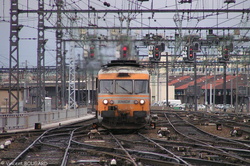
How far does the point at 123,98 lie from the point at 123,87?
48 cm

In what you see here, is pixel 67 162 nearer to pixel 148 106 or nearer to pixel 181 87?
pixel 148 106

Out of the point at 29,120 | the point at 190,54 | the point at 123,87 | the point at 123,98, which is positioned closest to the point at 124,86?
the point at 123,87

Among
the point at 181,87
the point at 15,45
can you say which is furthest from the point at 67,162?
the point at 181,87

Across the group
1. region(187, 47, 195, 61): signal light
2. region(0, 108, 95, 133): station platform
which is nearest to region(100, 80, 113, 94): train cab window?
region(0, 108, 95, 133): station platform

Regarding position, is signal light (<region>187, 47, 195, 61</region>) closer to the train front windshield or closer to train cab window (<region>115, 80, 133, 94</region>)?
the train front windshield

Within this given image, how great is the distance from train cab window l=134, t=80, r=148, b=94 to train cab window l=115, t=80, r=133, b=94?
0.73 ft

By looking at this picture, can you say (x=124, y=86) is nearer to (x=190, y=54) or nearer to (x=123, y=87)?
(x=123, y=87)

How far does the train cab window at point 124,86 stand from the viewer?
19.9 metres

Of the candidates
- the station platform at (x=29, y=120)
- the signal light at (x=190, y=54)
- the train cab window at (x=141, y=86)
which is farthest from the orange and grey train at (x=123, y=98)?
the signal light at (x=190, y=54)

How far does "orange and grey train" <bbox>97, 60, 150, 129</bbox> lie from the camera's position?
64.5 feet

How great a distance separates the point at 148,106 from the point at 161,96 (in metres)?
88.1

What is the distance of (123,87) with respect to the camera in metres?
20.0

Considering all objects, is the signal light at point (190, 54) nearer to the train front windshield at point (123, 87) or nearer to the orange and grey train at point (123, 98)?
the orange and grey train at point (123, 98)

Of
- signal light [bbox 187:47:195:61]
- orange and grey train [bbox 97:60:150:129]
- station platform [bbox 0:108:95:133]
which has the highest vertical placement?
signal light [bbox 187:47:195:61]
